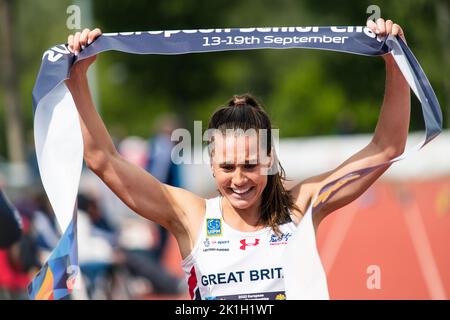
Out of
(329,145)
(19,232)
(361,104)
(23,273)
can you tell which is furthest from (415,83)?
(361,104)

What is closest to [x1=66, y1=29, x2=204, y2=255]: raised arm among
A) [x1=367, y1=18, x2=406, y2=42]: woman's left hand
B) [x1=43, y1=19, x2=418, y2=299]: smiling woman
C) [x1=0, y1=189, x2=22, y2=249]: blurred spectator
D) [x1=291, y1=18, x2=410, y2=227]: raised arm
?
[x1=43, y1=19, x2=418, y2=299]: smiling woman

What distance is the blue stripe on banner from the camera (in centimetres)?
518

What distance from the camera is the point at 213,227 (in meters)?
5.15

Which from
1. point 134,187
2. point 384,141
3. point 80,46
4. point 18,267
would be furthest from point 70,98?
point 18,267

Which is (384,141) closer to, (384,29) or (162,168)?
(384,29)

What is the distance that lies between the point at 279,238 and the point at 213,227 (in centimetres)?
35

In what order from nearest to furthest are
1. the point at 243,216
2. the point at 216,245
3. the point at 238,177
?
1. the point at 238,177
2. the point at 216,245
3. the point at 243,216

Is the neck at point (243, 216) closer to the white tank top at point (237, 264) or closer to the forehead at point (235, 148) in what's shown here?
the white tank top at point (237, 264)

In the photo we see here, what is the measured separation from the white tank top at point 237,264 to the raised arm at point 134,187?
14 cm

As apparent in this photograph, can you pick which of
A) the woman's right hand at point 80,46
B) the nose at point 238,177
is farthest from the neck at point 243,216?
the woman's right hand at point 80,46

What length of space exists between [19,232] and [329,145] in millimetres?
20160

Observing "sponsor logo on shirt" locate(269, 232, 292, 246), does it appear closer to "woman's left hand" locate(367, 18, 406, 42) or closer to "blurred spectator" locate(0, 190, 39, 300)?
"woman's left hand" locate(367, 18, 406, 42)

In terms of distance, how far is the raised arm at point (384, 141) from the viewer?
5277mm
